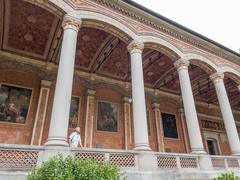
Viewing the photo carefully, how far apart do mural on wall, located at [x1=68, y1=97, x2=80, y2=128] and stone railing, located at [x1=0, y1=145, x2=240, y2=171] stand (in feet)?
18.3

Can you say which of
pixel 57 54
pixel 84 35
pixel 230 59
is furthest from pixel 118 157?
pixel 230 59

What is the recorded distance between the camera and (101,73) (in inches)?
510

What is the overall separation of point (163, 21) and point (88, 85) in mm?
5814

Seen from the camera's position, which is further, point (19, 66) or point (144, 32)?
point (19, 66)

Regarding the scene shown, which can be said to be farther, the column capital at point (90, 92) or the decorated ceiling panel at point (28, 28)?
the column capital at point (90, 92)

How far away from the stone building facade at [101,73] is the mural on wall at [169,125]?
0.25ft

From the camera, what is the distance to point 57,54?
10992 mm

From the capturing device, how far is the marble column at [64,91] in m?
5.37

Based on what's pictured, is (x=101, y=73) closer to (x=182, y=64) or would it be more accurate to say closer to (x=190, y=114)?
(x=182, y=64)

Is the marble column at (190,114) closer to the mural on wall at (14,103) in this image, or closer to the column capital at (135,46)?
the column capital at (135,46)

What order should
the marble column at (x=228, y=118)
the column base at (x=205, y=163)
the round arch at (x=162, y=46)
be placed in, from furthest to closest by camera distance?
1. the marble column at (x=228, y=118)
2. the round arch at (x=162, y=46)
3. the column base at (x=205, y=163)

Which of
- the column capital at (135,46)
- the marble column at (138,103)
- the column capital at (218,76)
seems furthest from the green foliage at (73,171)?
the column capital at (218,76)

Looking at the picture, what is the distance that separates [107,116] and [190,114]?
558cm

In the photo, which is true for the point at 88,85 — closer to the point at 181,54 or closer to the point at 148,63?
the point at 148,63
